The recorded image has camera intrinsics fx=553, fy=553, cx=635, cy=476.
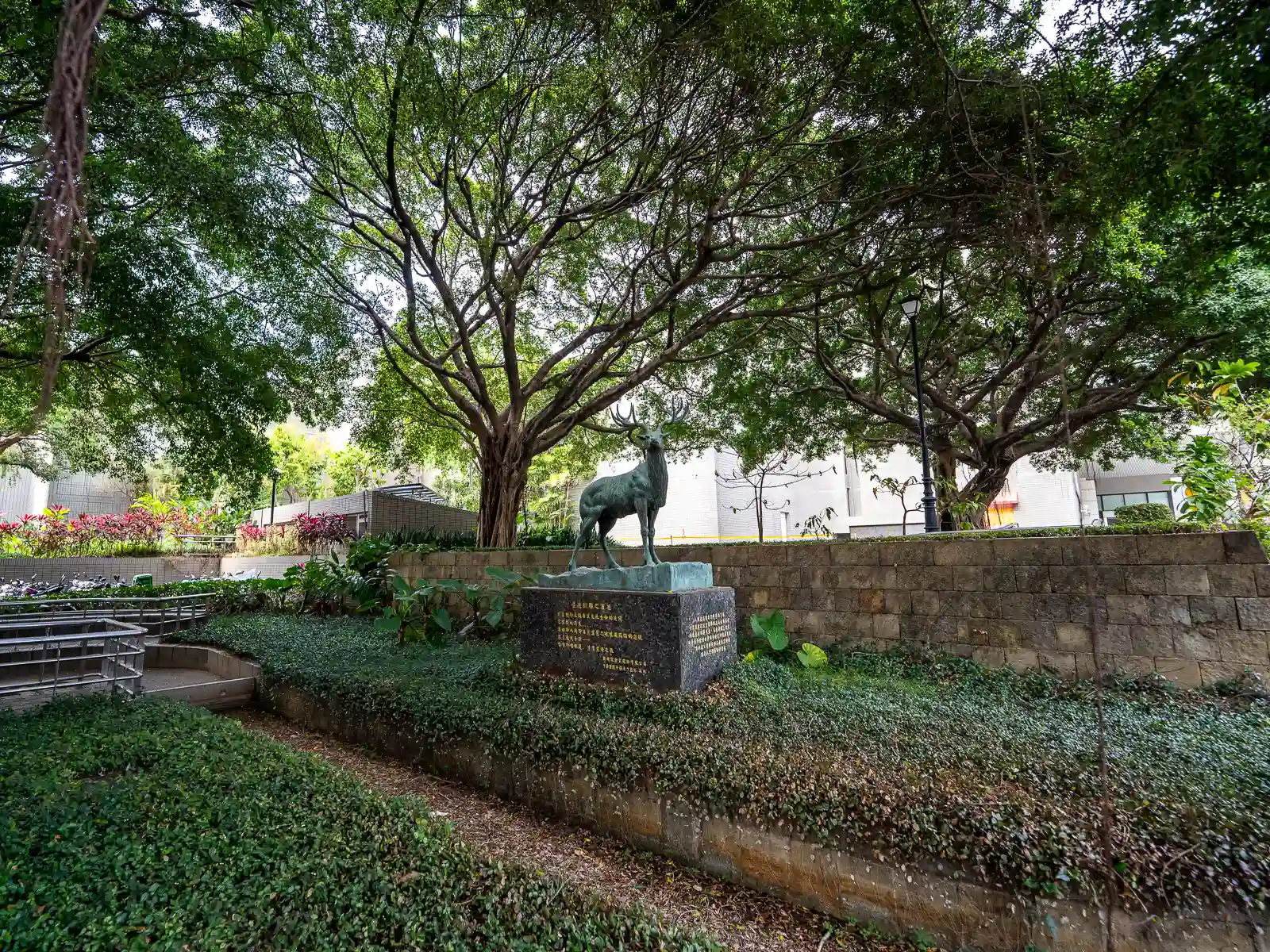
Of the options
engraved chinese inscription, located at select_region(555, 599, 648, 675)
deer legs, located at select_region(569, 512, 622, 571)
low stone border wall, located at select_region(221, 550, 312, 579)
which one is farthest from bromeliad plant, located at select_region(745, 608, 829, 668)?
low stone border wall, located at select_region(221, 550, 312, 579)

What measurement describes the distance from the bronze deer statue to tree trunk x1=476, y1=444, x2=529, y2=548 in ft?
14.1

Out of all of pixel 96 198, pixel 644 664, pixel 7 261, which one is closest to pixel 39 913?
pixel 644 664

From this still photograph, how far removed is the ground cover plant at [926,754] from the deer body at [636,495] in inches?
57.1

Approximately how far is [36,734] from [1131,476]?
79.5 ft

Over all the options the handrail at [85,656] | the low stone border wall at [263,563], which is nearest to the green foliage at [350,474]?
the low stone border wall at [263,563]

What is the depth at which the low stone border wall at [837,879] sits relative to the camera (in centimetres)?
229

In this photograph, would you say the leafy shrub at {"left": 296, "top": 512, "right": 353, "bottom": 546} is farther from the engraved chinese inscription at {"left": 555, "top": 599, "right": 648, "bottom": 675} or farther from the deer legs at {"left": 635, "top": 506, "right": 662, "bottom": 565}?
the deer legs at {"left": 635, "top": 506, "right": 662, "bottom": 565}

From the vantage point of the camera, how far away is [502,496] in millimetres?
9656

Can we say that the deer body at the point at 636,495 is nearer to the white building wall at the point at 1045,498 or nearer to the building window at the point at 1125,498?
the white building wall at the point at 1045,498

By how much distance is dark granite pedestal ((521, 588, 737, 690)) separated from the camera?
15.1 feet

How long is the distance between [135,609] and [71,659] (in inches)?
133

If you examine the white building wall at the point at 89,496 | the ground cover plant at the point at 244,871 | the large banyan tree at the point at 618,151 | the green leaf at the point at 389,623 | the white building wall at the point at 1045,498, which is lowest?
the ground cover plant at the point at 244,871

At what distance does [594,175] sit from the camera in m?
8.25

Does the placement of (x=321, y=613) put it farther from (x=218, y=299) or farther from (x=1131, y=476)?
(x=1131, y=476)
